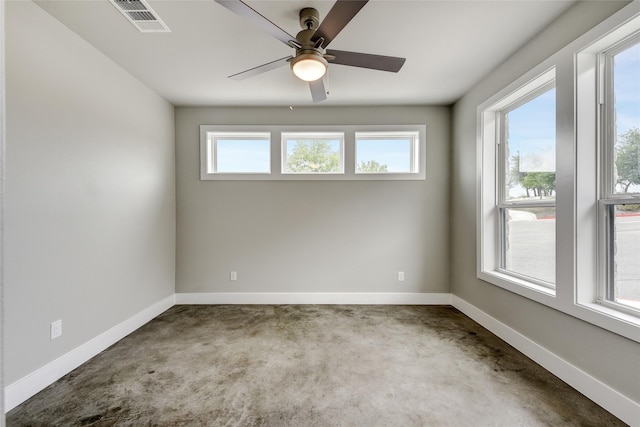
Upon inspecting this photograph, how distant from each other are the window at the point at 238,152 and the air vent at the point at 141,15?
65.3 inches

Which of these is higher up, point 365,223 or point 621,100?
point 621,100

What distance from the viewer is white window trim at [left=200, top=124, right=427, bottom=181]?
367cm

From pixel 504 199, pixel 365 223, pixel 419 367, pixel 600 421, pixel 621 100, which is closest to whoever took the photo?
pixel 600 421

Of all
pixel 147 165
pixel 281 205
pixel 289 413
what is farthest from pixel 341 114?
pixel 289 413

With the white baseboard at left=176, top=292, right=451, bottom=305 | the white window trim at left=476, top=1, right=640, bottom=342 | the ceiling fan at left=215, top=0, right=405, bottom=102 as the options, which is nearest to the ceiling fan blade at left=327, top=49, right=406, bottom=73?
the ceiling fan at left=215, top=0, right=405, bottom=102

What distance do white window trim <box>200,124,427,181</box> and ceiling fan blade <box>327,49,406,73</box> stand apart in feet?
5.82

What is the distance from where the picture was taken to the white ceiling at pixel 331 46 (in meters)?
1.92

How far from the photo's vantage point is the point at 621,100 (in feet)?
5.75

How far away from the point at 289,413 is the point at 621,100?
9.56 ft

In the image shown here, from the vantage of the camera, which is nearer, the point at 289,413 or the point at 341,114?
the point at 289,413

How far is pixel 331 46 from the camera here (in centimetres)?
239

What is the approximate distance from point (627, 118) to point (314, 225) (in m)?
2.93

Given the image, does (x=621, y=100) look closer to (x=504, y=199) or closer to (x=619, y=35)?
(x=619, y=35)

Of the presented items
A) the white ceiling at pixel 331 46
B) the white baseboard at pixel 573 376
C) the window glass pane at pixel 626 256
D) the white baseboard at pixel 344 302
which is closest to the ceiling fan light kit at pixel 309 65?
the white ceiling at pixel 331 46
